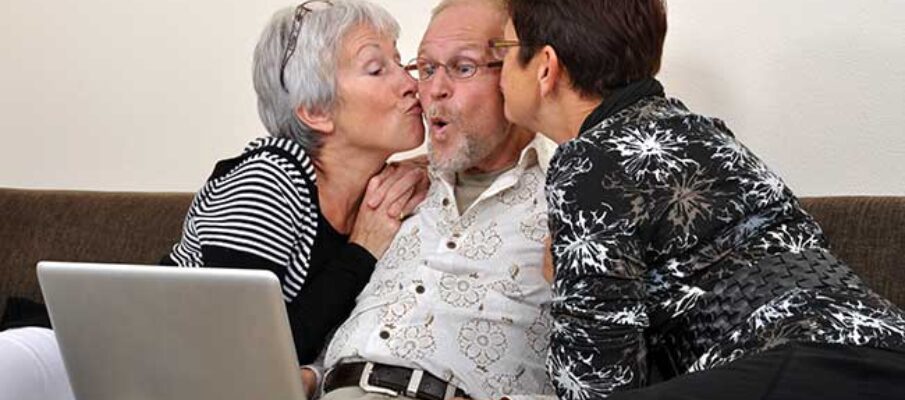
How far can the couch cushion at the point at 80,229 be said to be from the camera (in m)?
2.56

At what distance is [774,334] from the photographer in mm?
1411

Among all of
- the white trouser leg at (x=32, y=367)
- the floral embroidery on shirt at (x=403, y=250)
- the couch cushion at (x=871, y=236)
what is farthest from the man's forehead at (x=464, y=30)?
the white trouser leg at (x=32, y=367)

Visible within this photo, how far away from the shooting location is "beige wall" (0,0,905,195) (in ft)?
6.49

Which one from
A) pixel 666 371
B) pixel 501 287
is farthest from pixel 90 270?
pixel 666 371

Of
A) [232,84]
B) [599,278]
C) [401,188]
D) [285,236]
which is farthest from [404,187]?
[232,84]

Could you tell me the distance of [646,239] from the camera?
1517 millimetres

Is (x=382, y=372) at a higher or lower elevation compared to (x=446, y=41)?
lower

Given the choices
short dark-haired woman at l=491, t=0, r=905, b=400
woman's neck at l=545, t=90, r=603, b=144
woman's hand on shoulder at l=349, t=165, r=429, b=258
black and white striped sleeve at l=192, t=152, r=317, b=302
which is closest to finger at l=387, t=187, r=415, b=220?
woman's hand on shoulder at l=349, t=165, r=429, b=258

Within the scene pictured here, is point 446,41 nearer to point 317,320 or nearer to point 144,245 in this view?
point 317,320

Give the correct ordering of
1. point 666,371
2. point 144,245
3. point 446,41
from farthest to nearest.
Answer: point 144,245 < point 446,41 < point 666,371

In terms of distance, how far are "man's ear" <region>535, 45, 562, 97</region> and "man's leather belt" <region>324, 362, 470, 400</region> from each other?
18.3 inches

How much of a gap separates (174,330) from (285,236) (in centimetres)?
36

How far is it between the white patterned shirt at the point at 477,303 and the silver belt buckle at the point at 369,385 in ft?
0.05

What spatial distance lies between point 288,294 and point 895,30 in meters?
1.07
